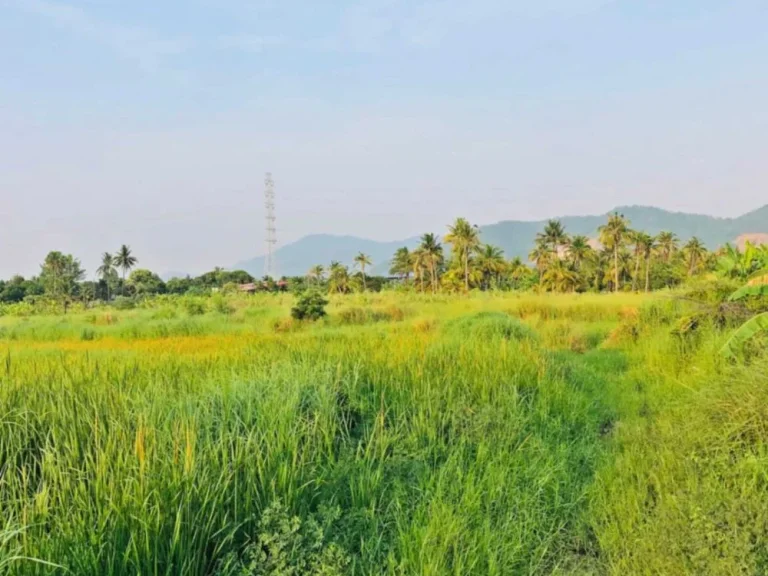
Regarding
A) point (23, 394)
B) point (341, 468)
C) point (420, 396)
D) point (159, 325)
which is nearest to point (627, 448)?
point (420, 396)

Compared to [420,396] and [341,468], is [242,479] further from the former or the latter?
[420,396]

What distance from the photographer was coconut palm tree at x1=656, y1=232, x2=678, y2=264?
66.9 m

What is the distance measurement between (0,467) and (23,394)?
1389mm

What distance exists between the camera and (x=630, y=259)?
59.9m

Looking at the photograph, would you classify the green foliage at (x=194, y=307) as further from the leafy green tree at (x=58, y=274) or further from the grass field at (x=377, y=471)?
the leafy green tree at (x=58, y=274)

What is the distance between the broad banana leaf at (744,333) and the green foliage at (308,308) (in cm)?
1558

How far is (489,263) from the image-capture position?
5775 centimetres

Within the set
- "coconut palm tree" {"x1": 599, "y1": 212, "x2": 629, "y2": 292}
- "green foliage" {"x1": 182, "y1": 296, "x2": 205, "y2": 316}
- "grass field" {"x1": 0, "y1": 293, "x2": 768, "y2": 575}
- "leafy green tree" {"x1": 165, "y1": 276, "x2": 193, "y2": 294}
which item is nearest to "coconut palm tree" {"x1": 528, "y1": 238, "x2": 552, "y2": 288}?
"coconut palm tree" {"x1": 599, "y1": 212, "x2": 629, "y2": 292}

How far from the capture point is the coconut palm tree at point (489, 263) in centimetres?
5750

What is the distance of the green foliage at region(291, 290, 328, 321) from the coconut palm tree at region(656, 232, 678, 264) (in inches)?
2353

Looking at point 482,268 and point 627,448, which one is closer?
point 627,448

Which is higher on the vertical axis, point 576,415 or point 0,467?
point 0,467

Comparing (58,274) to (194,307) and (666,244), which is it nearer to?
(194,307)

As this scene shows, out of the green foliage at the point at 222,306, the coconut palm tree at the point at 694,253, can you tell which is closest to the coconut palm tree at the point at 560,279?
the coconut palm tree at the point at 694,253
